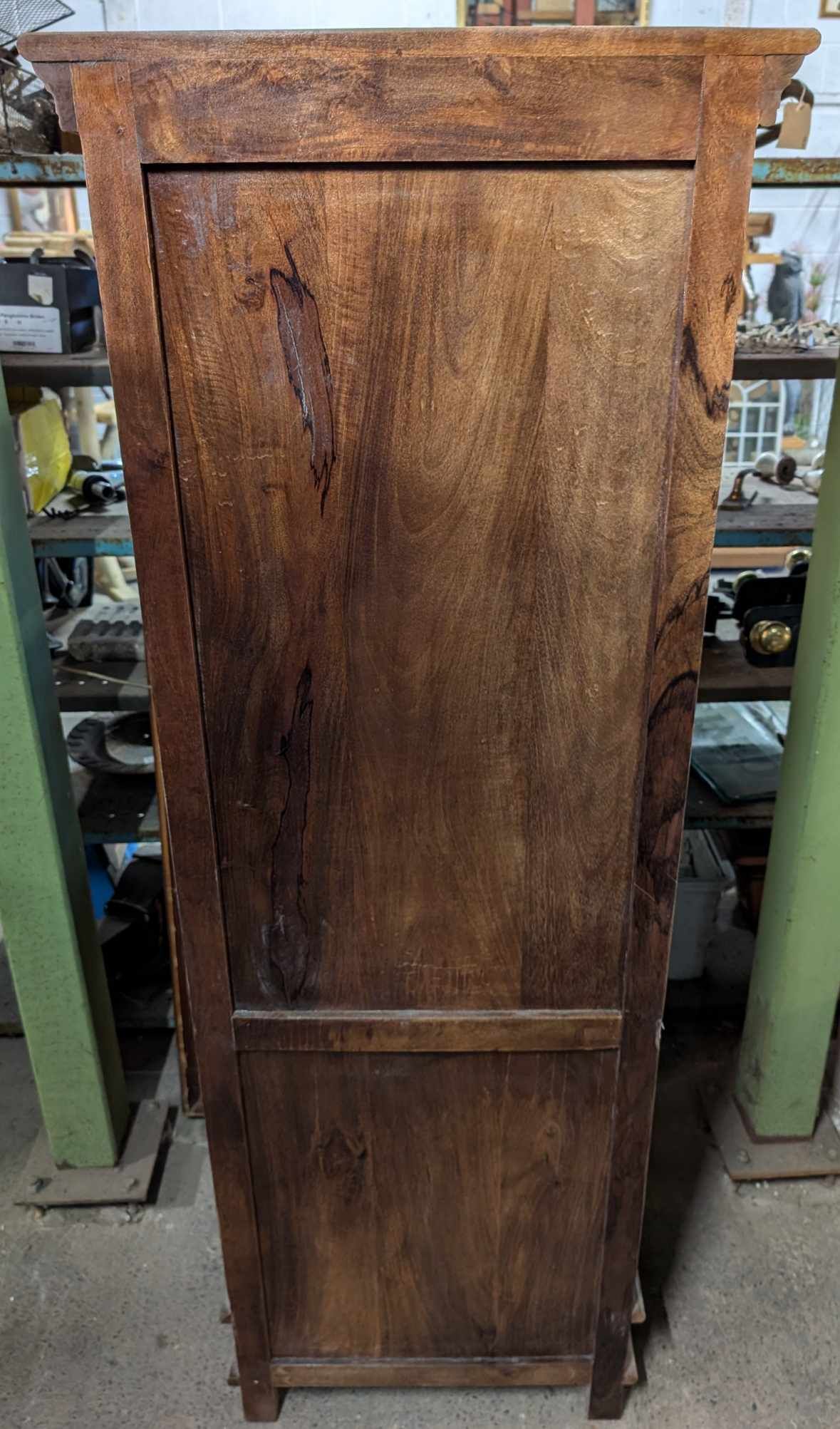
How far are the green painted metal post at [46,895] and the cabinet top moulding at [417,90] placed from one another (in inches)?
28.0

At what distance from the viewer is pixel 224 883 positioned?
3.76 ft

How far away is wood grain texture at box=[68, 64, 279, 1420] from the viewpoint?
84 centimetres

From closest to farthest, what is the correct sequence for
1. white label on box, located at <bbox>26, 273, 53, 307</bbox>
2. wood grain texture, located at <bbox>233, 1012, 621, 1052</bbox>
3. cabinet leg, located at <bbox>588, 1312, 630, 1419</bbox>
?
wood grain texture, located at <bbox>233, 1012, 621, 1052</bbox> < cabinet leg, located at <bbox>588, 1312, 630, 1419</bbox> < white label on box, located at <bbox>26, 273, 53, 307</bbox>

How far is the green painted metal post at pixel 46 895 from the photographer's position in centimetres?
147

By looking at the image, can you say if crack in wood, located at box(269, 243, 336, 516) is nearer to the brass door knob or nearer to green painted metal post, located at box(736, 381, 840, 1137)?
green painted metal post, located at box(736, 381, 840, 1137)

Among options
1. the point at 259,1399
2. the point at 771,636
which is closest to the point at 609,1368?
the point at 259,1399

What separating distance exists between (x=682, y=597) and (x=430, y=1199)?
2.90 ft

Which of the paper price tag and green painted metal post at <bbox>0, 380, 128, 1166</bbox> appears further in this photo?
the paper price tag

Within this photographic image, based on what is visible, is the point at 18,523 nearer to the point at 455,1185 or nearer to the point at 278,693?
the point at 278,693

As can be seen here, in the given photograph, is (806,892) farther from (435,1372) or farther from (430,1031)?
Answer: (435,1372)

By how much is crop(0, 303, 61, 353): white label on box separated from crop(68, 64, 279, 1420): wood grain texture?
45.5 inches

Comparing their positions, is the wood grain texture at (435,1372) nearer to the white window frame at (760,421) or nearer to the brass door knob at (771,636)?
the brass door knob at (771,636)

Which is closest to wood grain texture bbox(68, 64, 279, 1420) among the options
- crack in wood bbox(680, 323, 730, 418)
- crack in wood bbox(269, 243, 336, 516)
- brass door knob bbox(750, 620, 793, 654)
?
crack in wood bbox(269, 243, 336, 516)

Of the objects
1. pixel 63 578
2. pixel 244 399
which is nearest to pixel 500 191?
pixel 244 399
